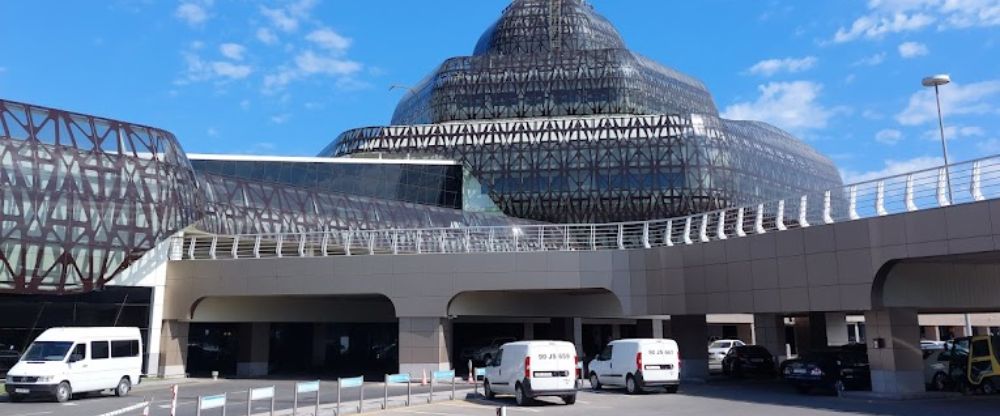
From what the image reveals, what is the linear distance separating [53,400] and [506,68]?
213 feet

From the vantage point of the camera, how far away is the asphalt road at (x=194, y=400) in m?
19.5

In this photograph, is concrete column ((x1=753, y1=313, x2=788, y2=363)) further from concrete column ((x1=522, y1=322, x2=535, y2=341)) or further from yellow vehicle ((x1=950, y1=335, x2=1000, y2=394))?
yellow vehicle ((x1=950, y1=335, x2=1000, y2=394))

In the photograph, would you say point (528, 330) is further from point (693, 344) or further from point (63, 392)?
point (63, 392)

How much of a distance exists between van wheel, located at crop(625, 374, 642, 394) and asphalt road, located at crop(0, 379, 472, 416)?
503 cm

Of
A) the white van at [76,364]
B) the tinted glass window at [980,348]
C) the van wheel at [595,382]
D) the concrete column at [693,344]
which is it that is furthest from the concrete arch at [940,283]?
the white van at [76,364]

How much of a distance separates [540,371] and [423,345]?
10426 millimetres

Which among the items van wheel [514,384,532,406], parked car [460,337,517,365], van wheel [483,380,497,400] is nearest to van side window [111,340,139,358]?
van wheel [483,380,497,400]

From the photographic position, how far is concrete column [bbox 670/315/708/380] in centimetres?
2970

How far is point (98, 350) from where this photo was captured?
78.5 feet

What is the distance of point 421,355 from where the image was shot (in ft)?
98.4

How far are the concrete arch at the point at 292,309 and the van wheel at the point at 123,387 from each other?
7604mm

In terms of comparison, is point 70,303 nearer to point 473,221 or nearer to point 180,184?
point 180,184

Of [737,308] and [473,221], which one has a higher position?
[473,221]

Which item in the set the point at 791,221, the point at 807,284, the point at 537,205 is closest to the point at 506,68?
the point at 537,205
